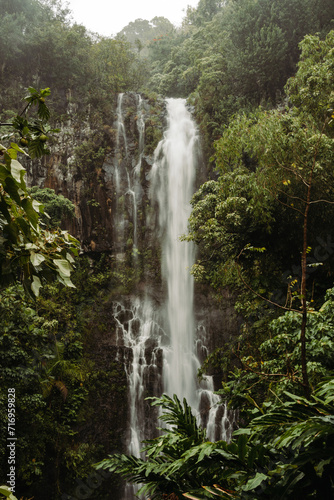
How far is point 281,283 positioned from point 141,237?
5.73 m

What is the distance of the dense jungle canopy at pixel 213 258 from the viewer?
55.4 inches

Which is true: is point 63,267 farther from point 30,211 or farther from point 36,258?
point 30,211

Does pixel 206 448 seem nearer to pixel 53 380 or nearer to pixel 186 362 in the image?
pixel 53 380

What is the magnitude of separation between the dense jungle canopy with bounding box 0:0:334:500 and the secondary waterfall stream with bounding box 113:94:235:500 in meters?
0.48

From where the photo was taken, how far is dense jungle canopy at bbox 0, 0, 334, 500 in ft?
4.62

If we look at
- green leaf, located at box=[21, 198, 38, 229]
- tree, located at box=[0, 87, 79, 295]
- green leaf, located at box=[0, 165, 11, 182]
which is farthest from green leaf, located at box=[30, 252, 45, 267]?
green leaf, located at box=[0, 165, 11, 182]

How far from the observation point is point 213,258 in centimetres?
774

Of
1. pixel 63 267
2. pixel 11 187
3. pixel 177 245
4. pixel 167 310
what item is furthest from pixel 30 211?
pixel 177 245

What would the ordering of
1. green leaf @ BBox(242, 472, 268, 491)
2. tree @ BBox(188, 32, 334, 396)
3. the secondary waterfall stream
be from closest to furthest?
green leaf @ BBox(242, 472, 268, 491)
tree @ BBox(188, 32, 334, 396)
the secondary waterfall stream

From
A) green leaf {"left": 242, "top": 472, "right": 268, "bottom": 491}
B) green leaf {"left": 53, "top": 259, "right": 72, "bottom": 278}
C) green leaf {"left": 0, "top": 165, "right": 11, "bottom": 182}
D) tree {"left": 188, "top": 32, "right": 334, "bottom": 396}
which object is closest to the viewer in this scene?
green leaf {"left": 242, "top": 472, "right": 268, "bottom": 491}

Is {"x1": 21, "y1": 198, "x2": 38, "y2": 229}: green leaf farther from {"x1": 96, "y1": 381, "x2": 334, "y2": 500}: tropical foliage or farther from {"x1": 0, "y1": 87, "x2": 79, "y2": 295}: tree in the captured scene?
{"x1": 96, "y1": 381, "x2": 334, "y2": 500}: tropical foliage

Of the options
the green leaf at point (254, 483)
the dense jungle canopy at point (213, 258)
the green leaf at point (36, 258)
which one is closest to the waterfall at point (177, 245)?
the dense jungle canopy at point (213, 258)

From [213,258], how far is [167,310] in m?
2.31

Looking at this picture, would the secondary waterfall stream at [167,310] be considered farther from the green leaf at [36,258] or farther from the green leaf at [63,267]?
the green leaf at [36,258]
